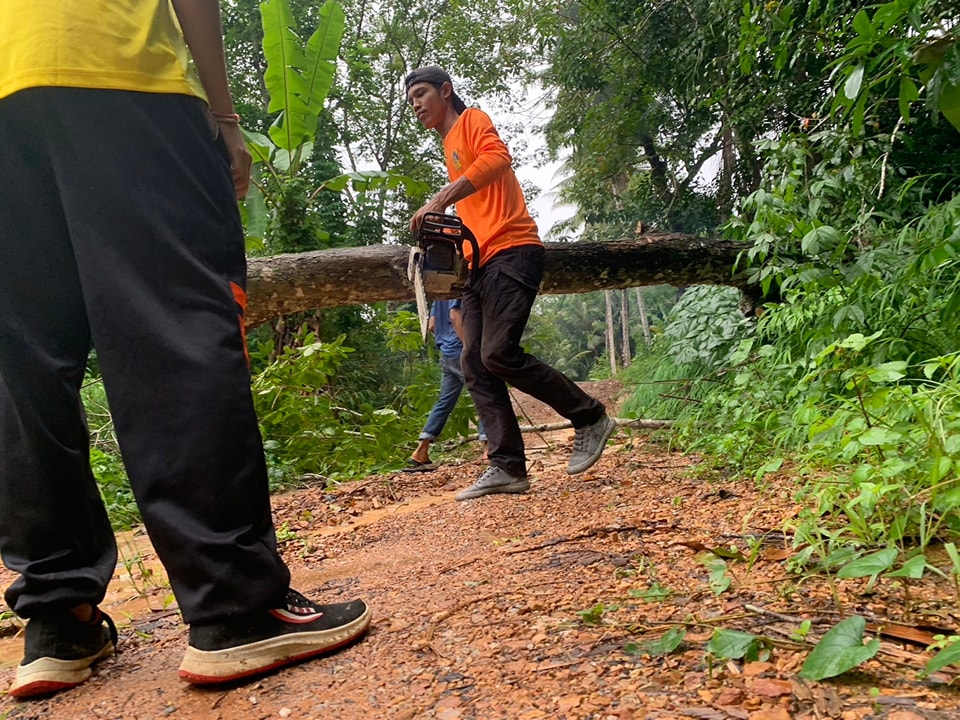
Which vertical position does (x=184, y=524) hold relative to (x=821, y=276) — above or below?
below

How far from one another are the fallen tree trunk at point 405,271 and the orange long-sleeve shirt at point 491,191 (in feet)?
2.42

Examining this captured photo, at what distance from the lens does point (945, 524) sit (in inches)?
57.4

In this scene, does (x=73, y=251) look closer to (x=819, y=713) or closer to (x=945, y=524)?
(x=819, y=713)

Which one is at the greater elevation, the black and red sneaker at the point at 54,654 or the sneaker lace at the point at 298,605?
the sneaker lace at the point at 298,605

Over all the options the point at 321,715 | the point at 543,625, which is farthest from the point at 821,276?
the point at 321,715

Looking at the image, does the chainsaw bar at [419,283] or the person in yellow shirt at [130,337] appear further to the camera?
the chainsaw bar at [419,283]

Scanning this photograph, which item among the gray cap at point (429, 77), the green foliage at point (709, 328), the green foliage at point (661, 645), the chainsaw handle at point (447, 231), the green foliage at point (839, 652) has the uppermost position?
the gray cap at point (429, 77)

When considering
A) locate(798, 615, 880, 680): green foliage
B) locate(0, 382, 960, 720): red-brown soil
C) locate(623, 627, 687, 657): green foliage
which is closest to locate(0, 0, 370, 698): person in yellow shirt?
locate(0, 382, 960, 720): red-brown soil

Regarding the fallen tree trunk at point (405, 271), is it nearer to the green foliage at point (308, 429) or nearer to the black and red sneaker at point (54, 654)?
the green foliage at point (308, 429)

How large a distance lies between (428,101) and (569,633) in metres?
2.78

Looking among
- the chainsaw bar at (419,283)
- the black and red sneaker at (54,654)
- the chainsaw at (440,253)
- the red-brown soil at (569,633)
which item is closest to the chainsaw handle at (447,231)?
the chainsaw at (440,253)

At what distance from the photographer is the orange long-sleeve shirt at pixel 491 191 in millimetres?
3150

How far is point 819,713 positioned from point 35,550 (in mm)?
1524

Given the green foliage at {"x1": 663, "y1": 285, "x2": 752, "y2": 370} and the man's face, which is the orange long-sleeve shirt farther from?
the green foliage at {"x1": 663, "y1": 285, "x2": 752, "y2": 370}
